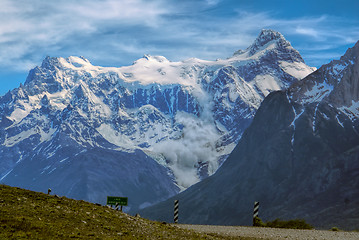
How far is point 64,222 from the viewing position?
38.9 m

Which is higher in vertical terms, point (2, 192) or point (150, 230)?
point (2, 192)

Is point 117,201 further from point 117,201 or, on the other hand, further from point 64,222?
point 64,222

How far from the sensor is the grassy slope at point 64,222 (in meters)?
36.0

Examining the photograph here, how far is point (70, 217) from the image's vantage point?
133 feet

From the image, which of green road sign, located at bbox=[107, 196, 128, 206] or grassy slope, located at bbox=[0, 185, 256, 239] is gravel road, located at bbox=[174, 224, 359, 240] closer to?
grassy slope, located at bbox=[0, 185, 256, 239]

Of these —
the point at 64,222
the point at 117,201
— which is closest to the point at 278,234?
the point at 64,222

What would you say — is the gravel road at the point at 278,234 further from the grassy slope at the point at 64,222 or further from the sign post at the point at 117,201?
the sign post at the point at 117,201

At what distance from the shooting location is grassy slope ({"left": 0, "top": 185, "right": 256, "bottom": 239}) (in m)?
36.0

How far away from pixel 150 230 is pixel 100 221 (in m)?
3.69

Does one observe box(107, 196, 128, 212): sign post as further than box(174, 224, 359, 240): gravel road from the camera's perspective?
Yes

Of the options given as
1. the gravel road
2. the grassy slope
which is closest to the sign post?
the grassy slope

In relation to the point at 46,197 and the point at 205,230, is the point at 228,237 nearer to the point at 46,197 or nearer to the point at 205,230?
the point at 205,230

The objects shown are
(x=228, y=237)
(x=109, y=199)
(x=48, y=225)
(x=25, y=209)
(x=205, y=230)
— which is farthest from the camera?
(x=109, y=199)

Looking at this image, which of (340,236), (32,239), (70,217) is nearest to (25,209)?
(70,217)
